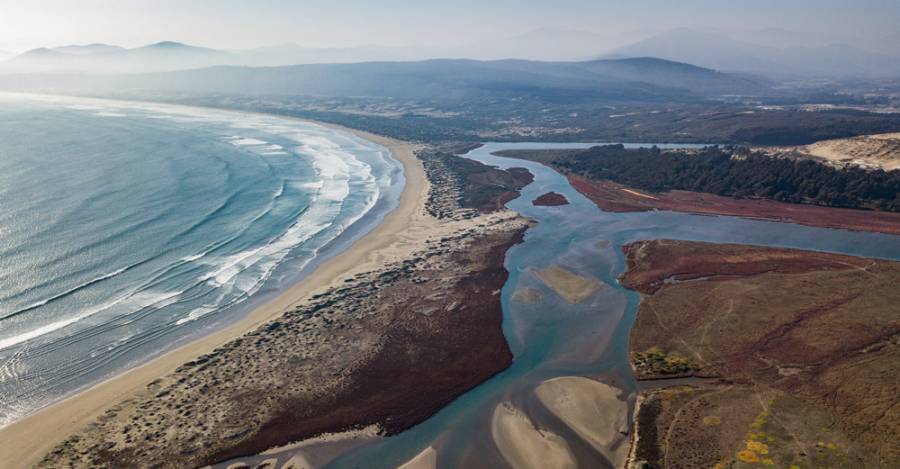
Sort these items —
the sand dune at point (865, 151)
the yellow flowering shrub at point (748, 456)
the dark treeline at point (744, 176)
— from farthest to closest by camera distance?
the sand dune at point (865, 151)
the dark treeline at point (744, 176)
the yellow flowering shrub at point (748, 456)

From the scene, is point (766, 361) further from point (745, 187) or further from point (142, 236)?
point (745, 187)

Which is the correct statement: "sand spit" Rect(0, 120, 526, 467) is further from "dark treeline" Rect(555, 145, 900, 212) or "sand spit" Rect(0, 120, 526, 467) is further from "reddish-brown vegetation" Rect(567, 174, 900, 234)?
"dark treeline" Rect(555, 145, 900, 212)

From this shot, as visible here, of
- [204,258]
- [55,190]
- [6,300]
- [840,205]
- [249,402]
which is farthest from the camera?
[840,205]

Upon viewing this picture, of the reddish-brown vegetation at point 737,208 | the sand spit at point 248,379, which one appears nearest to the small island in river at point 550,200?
the reddish-brown vegetation at point 737,208

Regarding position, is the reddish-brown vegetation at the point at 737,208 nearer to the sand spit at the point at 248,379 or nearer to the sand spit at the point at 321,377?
the sand spit at the point at 248,379

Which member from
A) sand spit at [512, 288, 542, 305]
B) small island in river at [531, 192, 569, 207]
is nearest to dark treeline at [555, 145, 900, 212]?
small island in river at [531, 192, 569, 207]

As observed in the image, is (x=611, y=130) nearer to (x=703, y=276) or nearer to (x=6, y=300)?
(x=703, y=276)

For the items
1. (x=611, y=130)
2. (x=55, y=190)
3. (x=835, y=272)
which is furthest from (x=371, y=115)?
(x=835, y=272)
